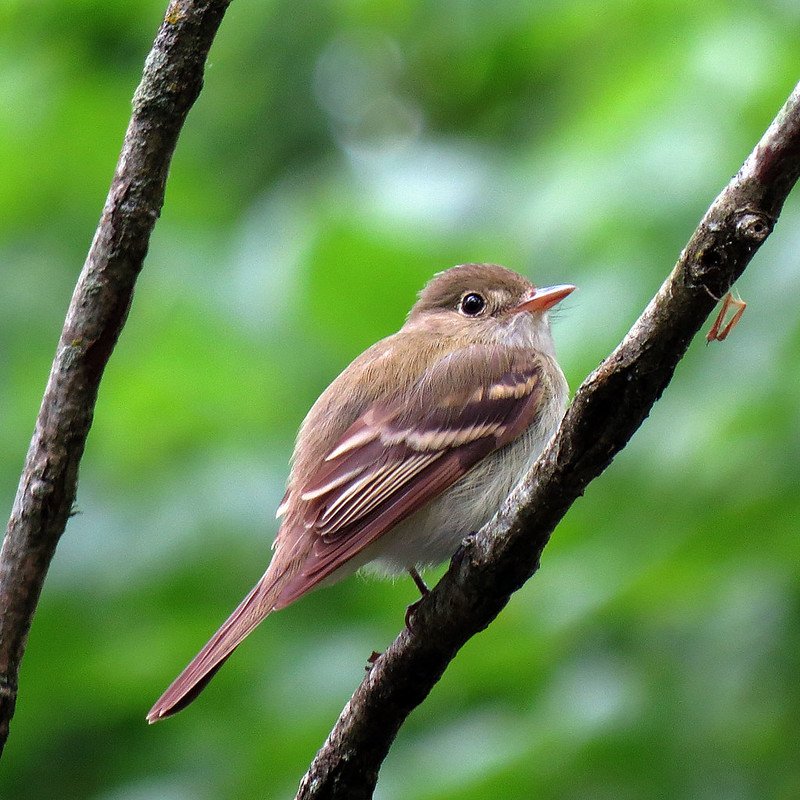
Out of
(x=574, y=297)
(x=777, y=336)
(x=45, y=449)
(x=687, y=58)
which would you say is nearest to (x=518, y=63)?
(x=687, y=58)

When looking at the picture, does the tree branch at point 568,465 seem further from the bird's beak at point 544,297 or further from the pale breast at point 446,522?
the bird's beak at point 544,297

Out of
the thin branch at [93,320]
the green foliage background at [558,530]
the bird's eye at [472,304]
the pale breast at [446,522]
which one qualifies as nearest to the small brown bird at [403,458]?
the pale breast at [446,522]

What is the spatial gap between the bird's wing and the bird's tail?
0.27 feet

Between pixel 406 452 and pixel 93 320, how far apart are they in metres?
1.43

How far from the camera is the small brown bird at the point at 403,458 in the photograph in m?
3.59

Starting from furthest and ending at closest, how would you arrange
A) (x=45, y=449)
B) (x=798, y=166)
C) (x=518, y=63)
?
1. (x=518, y=63)
2. (x=45, y=449)
3. (x=798, y=166)

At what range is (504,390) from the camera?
4098 millimetres

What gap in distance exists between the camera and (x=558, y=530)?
4.10 m

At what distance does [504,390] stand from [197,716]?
58.5 inches

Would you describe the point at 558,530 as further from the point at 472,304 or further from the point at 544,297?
the point at 472,304

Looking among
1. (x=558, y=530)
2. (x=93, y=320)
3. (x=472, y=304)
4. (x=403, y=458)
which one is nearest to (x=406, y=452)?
(x=403, y=458)

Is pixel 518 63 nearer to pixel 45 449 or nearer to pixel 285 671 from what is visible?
pixel 285 671

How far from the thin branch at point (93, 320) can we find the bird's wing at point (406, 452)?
90 centimetres

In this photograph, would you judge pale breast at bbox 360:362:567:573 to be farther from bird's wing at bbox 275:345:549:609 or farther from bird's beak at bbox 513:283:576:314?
bird's beak at bbox 513:283:576:314
